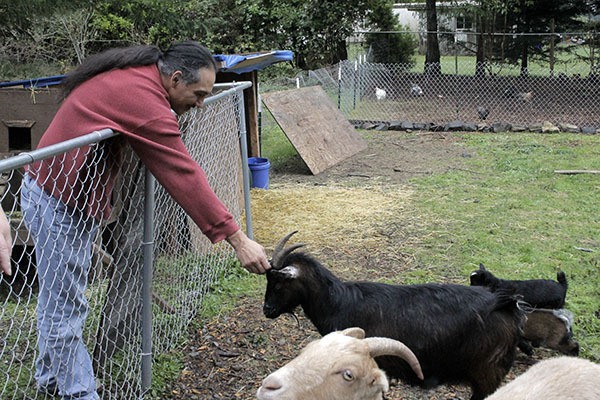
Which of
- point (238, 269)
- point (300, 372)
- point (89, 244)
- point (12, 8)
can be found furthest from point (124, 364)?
point (12, 8)

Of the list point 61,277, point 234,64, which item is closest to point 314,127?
point 234,64

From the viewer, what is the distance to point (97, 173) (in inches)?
128

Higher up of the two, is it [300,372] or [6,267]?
[6,267]

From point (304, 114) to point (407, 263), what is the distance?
5.45m

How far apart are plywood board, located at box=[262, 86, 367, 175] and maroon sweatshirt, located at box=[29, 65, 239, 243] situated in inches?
299

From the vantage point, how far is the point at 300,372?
106 inches

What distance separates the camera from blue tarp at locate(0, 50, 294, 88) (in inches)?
305

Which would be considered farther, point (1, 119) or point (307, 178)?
point (307, 178)

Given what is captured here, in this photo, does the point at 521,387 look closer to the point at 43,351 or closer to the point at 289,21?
the point at 43,351

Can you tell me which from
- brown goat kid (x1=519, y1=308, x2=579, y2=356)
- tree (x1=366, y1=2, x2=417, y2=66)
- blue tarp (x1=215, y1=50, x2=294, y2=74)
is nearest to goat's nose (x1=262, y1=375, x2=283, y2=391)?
brown goat kid (x1=519, y1=308, x2=579, y2=356)

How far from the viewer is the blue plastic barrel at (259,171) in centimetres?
931

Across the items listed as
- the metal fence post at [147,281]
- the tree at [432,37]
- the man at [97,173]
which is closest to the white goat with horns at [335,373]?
the man at [97,173]

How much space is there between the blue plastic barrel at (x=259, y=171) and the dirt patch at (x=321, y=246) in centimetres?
18

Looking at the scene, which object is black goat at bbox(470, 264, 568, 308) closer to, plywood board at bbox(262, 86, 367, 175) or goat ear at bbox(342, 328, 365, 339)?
goat ear at bbox(342, 328, 365, 339)
